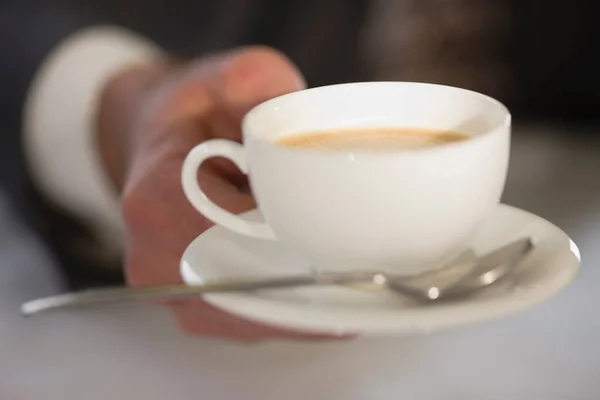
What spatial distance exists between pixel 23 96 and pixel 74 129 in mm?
59

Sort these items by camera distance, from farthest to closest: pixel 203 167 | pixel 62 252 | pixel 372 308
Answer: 1. pixel 62 252
2. pixel 203 167
3. pixel 372 308

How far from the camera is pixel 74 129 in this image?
26.5 inches

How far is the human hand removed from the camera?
38 centimetres

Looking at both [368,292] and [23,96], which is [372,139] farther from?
[23,96]

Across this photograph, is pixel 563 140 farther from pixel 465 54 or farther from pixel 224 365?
pixel 224 365

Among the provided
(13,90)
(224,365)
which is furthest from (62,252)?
(224,365)

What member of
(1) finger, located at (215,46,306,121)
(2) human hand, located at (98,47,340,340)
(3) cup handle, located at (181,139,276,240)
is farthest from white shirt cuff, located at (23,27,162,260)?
(3) cup handle, located at (181,139,276,240)

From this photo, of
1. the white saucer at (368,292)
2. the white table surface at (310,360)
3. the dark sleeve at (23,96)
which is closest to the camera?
the white saucer at (368,292)

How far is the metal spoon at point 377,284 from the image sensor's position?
0.25 m

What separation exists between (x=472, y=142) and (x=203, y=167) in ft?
0.60

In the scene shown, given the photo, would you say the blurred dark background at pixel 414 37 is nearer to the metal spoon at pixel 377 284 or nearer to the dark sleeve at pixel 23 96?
the dark sleeve at pixel 23 96

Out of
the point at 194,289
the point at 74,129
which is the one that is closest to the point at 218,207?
the point at 194,289

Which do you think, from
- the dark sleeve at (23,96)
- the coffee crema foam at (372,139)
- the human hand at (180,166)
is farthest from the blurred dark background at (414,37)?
the coffee crema foam at (372,139)

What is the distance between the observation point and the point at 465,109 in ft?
1.03
